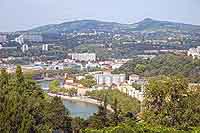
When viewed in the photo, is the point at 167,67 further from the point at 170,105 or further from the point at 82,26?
the point at 82,26

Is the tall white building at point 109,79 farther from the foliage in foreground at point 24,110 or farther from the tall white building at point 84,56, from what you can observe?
the foliage in foreground at point 24,110

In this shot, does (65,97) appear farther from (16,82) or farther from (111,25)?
(111,25)

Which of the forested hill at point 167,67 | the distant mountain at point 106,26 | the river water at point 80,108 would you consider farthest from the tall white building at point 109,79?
the distant mountain at point 106,26

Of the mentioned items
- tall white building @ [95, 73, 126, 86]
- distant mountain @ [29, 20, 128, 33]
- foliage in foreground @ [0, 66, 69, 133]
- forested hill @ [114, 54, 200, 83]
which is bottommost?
distant mountain @ [29, 20, 128, 33]

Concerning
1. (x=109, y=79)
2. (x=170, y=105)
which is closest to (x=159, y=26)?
(x=109, y=79)

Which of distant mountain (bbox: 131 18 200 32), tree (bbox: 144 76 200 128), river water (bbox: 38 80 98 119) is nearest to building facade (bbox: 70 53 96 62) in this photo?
river water (bbox: 38 80 98 119)

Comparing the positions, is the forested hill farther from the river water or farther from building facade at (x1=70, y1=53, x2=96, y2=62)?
building facade at (x1=70, y1=53, x2=96, y2=62)

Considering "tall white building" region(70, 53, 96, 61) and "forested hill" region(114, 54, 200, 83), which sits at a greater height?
"forested hill" region(114, 54, 200, 83)
